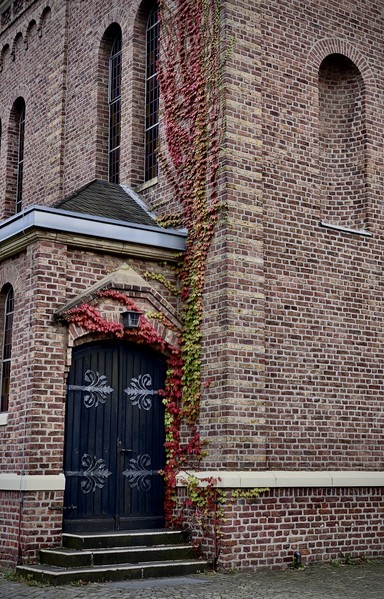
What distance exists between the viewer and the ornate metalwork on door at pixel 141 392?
12.0m

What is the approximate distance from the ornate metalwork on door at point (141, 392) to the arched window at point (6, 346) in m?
1.73

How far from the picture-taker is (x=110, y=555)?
33.7 feet

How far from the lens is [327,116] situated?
14461 mm

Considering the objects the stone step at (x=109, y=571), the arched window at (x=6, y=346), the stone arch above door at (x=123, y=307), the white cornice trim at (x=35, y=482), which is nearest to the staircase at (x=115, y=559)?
the stone step at (x=109, y=571)

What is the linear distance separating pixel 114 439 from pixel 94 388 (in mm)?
762

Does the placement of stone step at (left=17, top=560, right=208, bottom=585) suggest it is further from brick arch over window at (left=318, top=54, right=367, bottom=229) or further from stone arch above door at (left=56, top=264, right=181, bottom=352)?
brick arch over window at (left=318, top=54, right=367, bottom=229)

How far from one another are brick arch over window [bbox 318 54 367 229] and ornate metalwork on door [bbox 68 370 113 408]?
4627 millimetres

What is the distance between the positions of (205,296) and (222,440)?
6.85 feet

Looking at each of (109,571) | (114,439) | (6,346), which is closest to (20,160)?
→ (6,346)

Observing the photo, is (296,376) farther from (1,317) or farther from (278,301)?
(1,317)

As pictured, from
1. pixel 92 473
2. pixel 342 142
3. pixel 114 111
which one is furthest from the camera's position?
pixel 114 111

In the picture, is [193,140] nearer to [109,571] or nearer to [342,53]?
A: [342,53]

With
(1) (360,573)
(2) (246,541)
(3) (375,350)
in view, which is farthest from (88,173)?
(1) (360,573)

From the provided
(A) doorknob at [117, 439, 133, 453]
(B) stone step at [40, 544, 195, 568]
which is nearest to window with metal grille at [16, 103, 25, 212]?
(A) doorknob at [117, 439, 133, 453]
